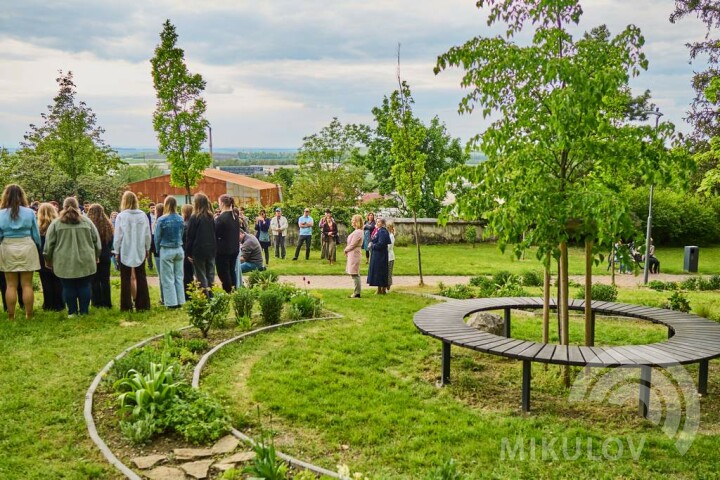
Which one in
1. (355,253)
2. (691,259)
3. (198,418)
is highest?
(355,253)

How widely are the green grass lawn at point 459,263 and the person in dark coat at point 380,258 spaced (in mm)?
3908

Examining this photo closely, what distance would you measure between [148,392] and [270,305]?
3.67 meters

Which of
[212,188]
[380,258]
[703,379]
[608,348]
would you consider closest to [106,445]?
[608,348]

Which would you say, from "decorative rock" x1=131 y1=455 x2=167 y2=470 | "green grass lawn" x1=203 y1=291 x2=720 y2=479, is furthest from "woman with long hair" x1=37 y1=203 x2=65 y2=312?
"decorative rock" x1=131 y1=455 x2=167 y2=470

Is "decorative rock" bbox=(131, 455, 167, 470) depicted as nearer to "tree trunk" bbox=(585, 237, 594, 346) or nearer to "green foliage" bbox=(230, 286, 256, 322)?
"green foliage" bbox=(230, 286, 256, 322)

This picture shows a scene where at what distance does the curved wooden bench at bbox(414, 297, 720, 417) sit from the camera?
5422mm

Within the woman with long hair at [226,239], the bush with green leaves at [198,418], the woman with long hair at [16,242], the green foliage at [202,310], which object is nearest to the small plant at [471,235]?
the woman with long hair at [226,239]

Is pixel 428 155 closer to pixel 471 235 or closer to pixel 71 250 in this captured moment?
pixel 471 235

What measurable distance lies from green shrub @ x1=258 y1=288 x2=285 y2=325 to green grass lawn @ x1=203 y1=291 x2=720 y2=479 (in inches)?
20.9

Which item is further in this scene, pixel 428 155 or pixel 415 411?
pixel 428 155

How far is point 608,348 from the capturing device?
5.88 metres

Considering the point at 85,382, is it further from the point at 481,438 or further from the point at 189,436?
the point at 481,438

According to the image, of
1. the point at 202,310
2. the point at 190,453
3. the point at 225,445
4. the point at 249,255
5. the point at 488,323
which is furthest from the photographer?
the point at 249,255

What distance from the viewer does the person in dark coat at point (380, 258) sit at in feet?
38.8
